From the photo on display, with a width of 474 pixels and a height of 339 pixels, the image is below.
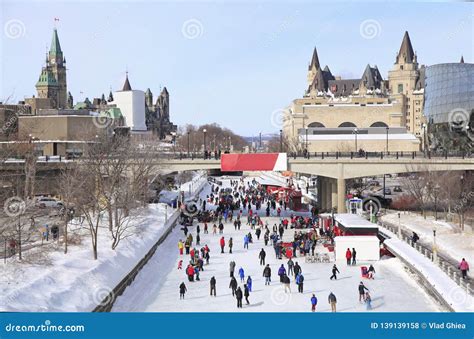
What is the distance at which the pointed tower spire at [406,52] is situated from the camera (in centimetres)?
11971

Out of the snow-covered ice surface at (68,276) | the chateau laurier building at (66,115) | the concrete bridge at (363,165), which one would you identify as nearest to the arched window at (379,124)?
the chateau laurier building at (66,115)

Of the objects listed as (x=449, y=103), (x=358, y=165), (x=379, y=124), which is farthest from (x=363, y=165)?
(x=379, y=124)

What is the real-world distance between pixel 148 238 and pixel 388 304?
12609 millimetres

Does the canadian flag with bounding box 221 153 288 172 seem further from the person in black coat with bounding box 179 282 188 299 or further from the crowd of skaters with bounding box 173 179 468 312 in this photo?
the person in black coat with bounding box 179 282 188 299

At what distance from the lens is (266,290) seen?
67.2ft

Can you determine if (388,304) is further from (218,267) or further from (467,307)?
(218,267)

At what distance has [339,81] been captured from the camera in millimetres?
119438

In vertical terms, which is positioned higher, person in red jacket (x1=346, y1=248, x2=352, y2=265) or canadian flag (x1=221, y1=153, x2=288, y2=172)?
canadian flag (x1=221, y1=153, x2=288, y2=172)

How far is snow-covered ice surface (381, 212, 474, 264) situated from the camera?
25.0 m

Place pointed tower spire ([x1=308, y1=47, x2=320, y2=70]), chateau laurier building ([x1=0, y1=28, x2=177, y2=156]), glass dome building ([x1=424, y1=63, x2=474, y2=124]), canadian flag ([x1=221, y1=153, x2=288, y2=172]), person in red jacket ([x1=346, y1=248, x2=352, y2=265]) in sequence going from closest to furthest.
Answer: person in red jacket ([x1=346, y1=248, x2=352, y2=265]) < canadian flag ([x1=221, y1=153, x2=288, y2=172]) < chateau laurier building ([x1=0, y1=28, x2=177, y2=156]) < glass dome building ([x1=424, y1=63, x2=474, y2=124]) < pointed tower spire ([x1=308, y1=47, x2=320, y2=70])

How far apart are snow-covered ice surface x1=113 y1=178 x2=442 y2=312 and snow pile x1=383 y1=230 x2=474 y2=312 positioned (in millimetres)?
458

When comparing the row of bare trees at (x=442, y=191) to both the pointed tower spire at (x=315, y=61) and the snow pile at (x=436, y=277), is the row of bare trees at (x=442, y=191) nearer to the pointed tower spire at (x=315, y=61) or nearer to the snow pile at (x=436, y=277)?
the snow pile at (x=436, y=277)

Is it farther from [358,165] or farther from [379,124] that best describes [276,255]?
[379,124]

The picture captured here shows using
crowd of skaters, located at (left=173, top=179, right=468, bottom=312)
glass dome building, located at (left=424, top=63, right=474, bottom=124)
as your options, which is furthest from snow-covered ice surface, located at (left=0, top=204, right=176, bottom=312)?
glass dome building, located at (left=424, top=63, right=474, bottom=124)
